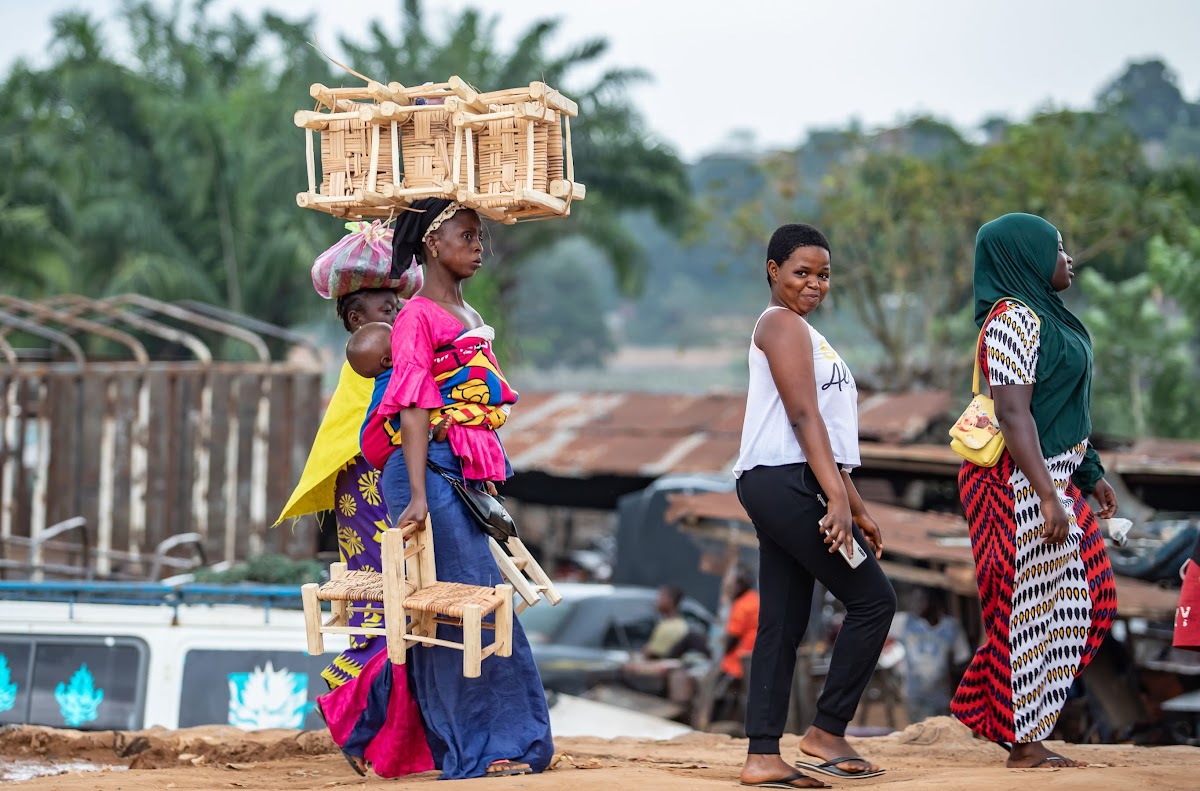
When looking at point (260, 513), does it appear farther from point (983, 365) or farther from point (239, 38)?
point (239, 38)

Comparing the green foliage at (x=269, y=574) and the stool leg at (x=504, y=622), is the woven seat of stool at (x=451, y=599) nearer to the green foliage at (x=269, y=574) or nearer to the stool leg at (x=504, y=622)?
the stool leg at (x=504, y=622)

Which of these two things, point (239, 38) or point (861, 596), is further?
point (239, 38)

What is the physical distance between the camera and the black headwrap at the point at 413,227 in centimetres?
434

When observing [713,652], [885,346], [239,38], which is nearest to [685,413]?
[885,346]

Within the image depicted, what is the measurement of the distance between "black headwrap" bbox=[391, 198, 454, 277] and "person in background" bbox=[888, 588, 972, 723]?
6799 millimetres

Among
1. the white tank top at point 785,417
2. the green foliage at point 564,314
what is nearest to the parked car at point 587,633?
the white tank top at point 785,417

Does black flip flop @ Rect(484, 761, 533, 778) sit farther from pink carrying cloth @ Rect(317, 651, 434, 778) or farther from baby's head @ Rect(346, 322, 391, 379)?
baby's head @ Rect(346, 322, 391, 379)

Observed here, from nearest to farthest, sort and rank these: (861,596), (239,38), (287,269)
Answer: (861,596), (287,269), (239,38)

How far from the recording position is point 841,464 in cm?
419

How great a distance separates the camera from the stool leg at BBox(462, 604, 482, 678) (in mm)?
3938

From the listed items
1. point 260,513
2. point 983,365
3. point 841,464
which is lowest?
point 260,513

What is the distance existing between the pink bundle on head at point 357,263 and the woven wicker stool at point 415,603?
117cm

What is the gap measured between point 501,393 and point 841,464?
1152 millimetres

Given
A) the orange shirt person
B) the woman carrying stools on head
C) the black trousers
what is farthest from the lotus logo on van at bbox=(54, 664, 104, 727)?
the orange shirt person
